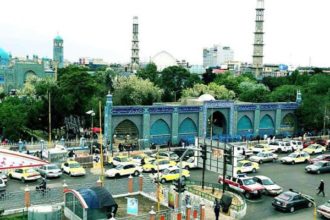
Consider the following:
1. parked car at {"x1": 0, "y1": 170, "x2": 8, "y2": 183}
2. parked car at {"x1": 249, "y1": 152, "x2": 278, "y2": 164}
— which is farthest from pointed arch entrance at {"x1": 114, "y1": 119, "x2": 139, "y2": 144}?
parked car at {"x1": 0, "y1": 170, "x2": 8, "y2": 183}

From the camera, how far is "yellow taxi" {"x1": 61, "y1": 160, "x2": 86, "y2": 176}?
1150 inches

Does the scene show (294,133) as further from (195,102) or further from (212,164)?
(212,164)

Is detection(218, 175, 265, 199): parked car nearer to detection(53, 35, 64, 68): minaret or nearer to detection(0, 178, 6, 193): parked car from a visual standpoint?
detection(0, 178, 6, 193): parked car

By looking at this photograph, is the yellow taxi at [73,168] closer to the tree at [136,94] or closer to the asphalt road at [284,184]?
the asphalt road at [284,184]

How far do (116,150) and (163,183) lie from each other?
11.3m

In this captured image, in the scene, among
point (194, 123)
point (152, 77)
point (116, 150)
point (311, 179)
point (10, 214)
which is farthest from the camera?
point (152, 77)

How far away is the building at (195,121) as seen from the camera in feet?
129

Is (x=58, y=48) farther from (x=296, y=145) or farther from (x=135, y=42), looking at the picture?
(x=296, y=145)

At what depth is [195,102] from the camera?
45.0 metres

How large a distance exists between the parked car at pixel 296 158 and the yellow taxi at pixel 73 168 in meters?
15.6

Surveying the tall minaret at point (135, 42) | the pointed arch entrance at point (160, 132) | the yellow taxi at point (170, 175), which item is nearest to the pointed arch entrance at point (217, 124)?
the pointed arch entrance at point (160, 132)

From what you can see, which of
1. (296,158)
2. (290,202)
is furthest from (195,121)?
(290,202)

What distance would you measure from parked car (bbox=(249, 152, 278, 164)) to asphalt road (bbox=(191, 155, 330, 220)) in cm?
57

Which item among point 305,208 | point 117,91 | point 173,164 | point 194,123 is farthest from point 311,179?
point 117,91
